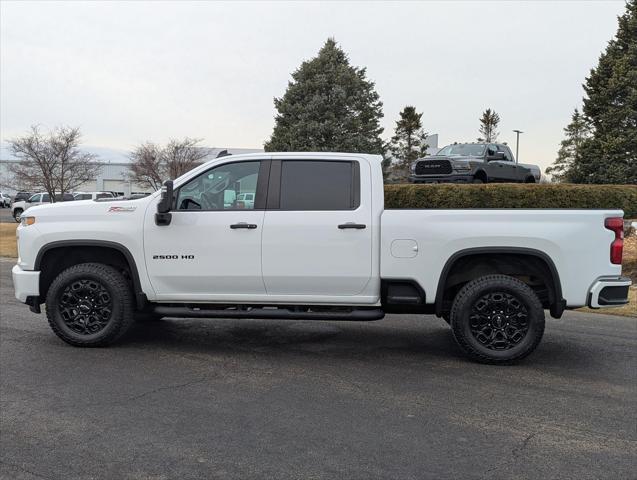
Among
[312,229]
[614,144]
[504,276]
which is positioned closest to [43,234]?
[312,229]

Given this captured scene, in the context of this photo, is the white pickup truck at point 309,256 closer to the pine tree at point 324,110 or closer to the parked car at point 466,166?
the parked car at point 466,166

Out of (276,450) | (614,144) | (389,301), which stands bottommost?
(276,450)

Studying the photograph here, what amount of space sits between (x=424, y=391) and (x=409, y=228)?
1514 millimetres

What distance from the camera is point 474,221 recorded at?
17.4 ft

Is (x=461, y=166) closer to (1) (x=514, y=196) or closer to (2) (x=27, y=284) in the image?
(1) (x=514, y=196)

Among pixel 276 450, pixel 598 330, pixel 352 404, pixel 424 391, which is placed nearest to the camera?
pixel 276 450

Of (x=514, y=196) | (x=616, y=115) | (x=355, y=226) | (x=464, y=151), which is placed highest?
(x=616, y=115)

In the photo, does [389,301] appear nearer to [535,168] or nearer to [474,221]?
[474,221]

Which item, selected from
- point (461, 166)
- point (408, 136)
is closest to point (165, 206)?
point (461, 166)

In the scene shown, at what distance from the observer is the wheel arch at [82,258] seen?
18.8 ft

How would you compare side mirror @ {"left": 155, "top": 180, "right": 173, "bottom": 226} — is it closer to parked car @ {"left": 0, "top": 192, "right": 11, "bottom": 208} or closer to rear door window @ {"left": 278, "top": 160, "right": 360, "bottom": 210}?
rear door window @ {"left": 278, "top": 160, "right": 360, "bottom": 210}

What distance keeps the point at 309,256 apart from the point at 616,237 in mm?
2881

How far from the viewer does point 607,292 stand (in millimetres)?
5289

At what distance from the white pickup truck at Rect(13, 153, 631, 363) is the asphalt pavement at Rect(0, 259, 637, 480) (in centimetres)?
47
